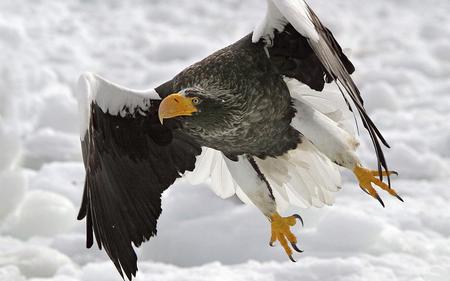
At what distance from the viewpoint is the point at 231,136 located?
13.7 feet

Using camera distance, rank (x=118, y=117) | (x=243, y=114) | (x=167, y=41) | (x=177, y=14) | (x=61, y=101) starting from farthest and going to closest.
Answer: (x=177, y=14) → (x=167, y=41) → (x=61, y=101) → (x=118, y=117) → (x=243, y=114)

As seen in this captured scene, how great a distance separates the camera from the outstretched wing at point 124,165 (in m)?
4.39

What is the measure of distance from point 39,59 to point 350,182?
3832 millimetres

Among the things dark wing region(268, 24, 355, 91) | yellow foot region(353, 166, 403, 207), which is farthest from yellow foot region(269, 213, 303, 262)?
dark wing region(268, 24, 355, 91)

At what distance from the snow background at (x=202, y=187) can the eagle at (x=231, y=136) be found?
39cm

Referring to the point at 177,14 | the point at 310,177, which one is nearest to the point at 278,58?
the point at 310,177

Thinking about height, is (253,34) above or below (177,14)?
below

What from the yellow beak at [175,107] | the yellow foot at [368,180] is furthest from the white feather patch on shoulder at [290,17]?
the yellow foot at [368,180]

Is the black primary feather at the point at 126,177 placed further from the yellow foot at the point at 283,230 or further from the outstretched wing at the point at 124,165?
the yellow foot at the point at 283,230

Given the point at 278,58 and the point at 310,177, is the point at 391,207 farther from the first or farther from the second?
the point at 278,58

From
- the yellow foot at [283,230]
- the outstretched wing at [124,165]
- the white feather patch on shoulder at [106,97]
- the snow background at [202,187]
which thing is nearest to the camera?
the white feather patch on shoulder at [106,97]

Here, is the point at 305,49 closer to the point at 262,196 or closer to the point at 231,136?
the point at 231,136

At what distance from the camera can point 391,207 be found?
5648 mm

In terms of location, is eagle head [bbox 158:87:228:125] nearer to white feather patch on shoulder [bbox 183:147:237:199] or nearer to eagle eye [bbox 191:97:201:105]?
eagle eye [bbox 191:97:201:105]
